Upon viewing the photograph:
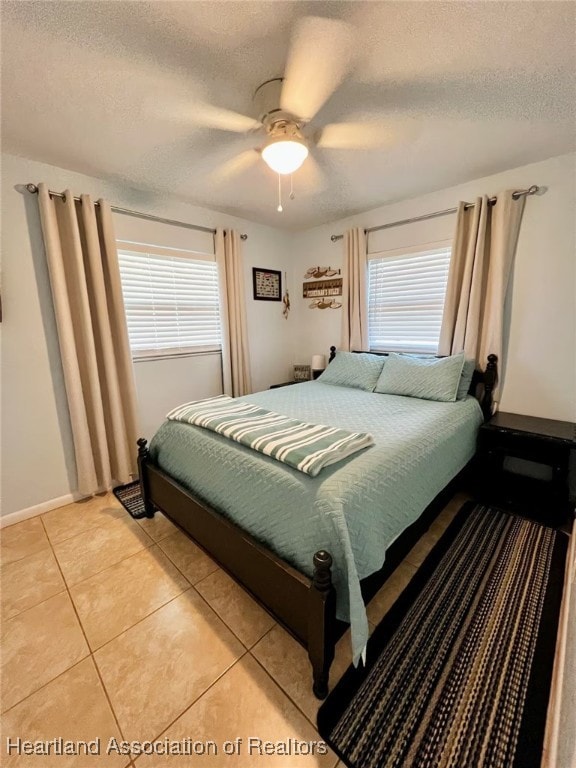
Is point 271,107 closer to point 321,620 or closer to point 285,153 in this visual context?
point 285,153

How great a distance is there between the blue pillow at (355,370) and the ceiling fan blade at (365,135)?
164 cm

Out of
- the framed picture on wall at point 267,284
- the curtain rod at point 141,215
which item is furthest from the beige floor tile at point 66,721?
the framed picture on wall at point 267,284

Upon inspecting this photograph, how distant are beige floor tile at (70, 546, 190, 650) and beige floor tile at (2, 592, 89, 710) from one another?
5 centimetres

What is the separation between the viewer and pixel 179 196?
8.91 ft

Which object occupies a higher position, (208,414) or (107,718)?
(208,414)

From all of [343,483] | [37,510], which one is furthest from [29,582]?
[343,483]

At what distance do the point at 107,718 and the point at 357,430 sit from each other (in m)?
1.58

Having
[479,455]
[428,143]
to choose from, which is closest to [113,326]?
[428,143]

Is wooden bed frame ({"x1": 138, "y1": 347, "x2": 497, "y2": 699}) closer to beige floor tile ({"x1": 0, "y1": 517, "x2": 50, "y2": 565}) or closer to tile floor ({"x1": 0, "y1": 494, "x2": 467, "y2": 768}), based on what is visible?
tile floor ({"x1": 0, "y1": 494, "x2": 467, "y2": 768})

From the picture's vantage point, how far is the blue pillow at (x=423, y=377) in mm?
2369

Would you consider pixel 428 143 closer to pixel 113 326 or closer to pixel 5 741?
pixel 113 326

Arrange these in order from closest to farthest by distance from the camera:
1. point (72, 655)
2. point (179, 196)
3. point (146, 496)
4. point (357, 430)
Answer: point (72, 655) → point (357, 430) → point (146, 496) → point (179, 196)

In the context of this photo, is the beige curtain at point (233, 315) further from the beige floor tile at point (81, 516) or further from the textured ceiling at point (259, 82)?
the beige floor tile at point (81, 516)

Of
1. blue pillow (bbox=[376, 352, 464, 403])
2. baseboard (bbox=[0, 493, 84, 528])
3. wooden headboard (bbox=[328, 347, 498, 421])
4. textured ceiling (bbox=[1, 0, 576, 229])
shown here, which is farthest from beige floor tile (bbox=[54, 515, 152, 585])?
wooden headboard (bbox=[328, 347, 498, 421])
